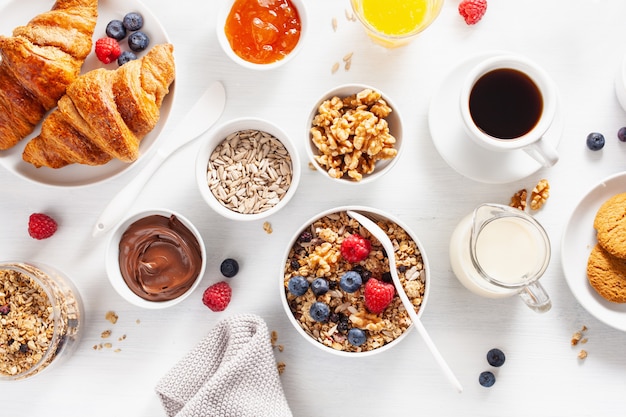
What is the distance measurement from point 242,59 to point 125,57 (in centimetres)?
31

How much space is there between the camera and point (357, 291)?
1.49m

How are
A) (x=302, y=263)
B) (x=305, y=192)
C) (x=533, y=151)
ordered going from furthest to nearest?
(x=305, y=192), (x=302, y=263), (x=533, y=151)

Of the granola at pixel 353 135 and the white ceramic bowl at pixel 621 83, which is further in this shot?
the white ceramic bowl at pixel 621 83

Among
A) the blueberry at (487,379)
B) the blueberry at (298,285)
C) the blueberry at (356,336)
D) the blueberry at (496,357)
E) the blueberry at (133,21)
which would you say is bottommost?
the blueberry at (487,379)

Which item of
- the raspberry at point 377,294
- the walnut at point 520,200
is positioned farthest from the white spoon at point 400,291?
the walnut at point 520,200

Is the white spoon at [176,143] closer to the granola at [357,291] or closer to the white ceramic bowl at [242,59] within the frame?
the white ceramic bowl at [242,59]

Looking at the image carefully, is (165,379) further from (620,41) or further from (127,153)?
(620,41)

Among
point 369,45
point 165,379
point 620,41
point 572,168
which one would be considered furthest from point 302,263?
point 620,41

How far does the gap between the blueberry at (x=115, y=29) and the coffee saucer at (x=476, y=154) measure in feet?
2.81

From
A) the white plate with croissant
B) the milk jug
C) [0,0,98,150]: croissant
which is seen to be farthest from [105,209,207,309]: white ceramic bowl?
the milk jug

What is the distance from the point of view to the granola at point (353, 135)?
1.44 metres

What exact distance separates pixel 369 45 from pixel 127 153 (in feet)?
2.37

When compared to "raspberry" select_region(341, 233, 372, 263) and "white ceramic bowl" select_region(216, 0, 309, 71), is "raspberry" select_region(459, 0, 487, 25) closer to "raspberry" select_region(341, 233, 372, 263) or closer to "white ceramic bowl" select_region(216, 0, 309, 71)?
"white ceramic bowl" select_region(216, 0, 309, 71)

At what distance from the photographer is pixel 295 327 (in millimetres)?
1518
